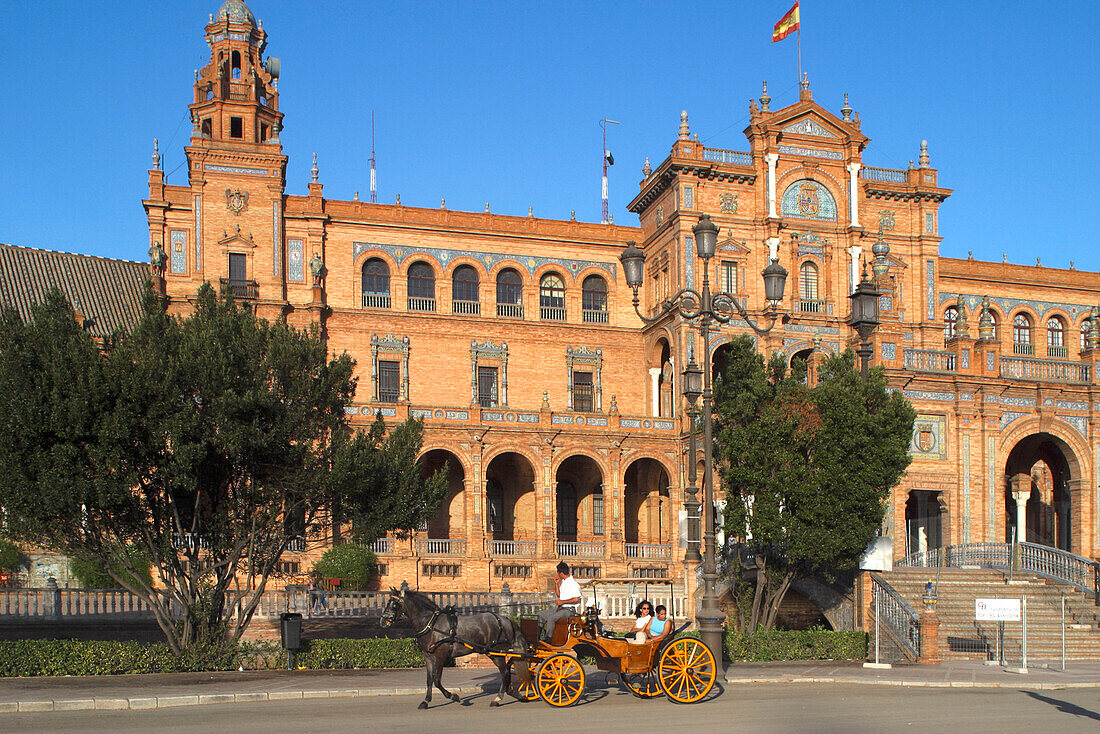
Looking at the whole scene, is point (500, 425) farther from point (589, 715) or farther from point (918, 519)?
point (589, 715)

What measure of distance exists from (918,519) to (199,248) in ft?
91.9

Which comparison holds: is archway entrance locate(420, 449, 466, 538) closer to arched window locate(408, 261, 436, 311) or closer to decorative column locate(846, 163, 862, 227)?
arched window locate(408, 261, 436, 311)

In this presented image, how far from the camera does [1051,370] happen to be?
39531mm

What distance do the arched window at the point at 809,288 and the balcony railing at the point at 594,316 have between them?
8413 millimetres

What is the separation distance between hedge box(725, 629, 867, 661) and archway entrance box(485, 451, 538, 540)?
2273cm

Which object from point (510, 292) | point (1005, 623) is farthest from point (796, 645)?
point (510, 292)

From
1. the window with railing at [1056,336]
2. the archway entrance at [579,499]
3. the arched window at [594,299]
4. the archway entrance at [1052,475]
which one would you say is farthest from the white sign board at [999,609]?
the window with railing at [1056,336]

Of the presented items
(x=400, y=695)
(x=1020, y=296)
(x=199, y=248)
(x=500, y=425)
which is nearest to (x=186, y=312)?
(x=199, y=248)

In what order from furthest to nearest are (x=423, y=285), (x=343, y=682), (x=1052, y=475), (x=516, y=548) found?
(x=423, y=285), (x=1052, y=475), (x=516, y=548), (x=343, y=682)

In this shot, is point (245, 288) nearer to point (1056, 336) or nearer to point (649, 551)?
point (649, 551)

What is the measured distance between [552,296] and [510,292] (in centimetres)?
182

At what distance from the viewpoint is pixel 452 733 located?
13.7 m

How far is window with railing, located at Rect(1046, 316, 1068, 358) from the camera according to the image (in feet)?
178

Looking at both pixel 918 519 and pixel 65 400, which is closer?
pixel 65 400
